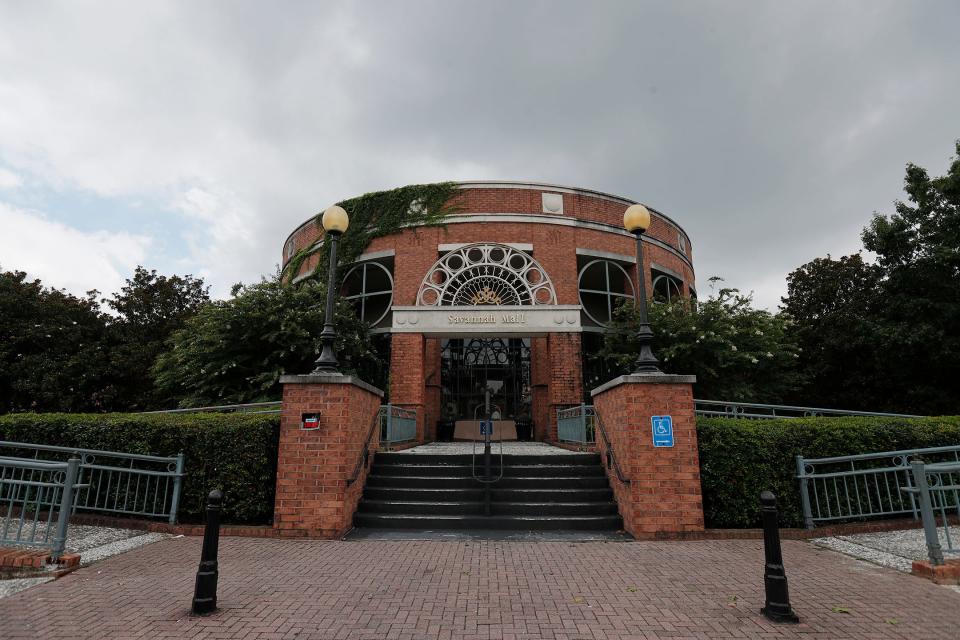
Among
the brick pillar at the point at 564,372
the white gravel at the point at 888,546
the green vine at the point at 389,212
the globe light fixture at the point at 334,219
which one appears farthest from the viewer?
the green vine at the point at 389,212

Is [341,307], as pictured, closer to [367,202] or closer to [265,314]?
[265,314]

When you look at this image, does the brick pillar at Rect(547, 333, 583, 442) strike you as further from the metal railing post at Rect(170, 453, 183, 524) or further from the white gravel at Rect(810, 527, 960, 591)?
the metal railing post at Rect(170, 453, 183, 524)

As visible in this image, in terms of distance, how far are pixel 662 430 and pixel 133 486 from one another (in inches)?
301

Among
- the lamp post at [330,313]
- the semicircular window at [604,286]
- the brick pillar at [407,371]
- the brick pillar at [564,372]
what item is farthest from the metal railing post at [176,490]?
the semicircular window at [604,286]

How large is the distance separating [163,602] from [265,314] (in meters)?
9.03

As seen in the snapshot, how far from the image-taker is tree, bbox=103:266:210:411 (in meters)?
18.6

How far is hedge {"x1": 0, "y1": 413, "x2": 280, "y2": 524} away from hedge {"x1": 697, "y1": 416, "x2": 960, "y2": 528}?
6203 mm

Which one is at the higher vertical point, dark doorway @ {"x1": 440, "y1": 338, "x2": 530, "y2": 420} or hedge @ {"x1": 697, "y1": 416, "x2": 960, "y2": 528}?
dark doorway @ {"x1": 440, "y1": 338, "x2": 530, "y2": 420}

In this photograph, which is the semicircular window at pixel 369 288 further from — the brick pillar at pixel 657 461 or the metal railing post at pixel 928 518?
the metal railing post at pixel 928 518

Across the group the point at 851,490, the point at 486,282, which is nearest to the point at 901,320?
the point at 851,490

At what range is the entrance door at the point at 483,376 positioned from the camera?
15336mm

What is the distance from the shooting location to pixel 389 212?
16.1 meters

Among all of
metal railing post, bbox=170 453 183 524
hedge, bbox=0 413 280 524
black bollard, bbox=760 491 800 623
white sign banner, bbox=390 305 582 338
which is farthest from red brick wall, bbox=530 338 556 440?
black bollard, bbox=760 491 800 623

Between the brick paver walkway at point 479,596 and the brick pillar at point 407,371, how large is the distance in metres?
7.67
